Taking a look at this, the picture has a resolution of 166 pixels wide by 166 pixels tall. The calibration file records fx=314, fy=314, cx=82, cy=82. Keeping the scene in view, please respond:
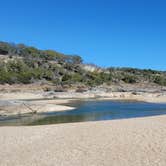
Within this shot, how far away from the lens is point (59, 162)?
40.1ft

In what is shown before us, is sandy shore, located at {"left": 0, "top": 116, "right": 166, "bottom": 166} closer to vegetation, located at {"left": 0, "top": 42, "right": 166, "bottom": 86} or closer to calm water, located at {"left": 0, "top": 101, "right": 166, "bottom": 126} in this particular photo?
calm water, located at {"left": 0, "top": 101, "right": 166, "bottom": 126}

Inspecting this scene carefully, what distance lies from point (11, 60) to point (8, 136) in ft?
381

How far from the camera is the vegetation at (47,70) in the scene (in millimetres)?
110375

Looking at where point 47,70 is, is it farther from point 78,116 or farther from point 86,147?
point 86,147

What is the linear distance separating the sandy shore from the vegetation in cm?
8435

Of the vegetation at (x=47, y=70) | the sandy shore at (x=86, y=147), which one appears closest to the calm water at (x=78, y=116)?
the sandy shore at (x=86, y=147)

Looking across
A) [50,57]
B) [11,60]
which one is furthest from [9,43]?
[11,60]

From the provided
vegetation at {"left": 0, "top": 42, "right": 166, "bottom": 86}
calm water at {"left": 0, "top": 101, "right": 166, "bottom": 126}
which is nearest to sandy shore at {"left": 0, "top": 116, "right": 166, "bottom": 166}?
calm water at {"left": 0, "top": 101, "right": 166, "bottom": 126}

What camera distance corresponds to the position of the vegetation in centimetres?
11038

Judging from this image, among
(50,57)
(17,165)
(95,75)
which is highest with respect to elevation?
(50,57)

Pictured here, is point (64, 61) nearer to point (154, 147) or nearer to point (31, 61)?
point (31, 61)

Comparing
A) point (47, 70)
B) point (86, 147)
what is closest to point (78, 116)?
point (86, 147)

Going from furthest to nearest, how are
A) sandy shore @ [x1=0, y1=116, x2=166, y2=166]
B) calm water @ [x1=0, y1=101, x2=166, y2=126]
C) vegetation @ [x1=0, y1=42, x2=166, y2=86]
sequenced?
vegetation @ [x1=0, y1=42, x2=166, y2=86] → calm water @ [x1=0, y1=101, x2=166, y2=126] → sandy shore @ [x1=0, y1=116, x2=166, y2=166]

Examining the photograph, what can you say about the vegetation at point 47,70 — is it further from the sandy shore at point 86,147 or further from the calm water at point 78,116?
the sandy shore at point 86,147
